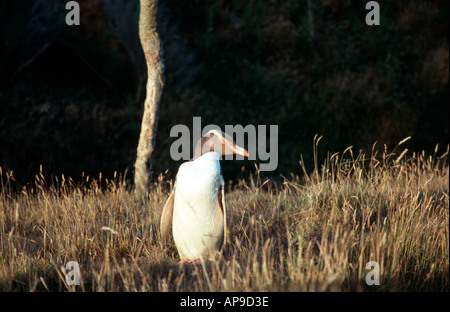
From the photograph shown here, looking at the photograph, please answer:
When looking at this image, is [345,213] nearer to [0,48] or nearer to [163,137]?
[163,137]

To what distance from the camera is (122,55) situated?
1467 cm

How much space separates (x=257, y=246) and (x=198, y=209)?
678 millimetres

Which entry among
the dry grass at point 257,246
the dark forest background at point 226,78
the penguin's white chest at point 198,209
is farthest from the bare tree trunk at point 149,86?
the dark forest background at point 226,78

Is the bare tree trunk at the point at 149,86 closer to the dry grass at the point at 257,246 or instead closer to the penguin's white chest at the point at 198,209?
the dry grass at the point at 257,246

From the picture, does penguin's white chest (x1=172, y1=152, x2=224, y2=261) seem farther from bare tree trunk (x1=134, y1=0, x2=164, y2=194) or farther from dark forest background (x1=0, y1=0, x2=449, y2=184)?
dark forest background (x1=0, y1=0, x2=449, y2=184)

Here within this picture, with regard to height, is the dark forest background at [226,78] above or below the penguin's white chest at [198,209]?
above

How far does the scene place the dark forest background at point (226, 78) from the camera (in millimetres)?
11406

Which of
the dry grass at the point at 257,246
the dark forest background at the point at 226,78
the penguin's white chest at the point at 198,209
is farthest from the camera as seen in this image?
the dark forest background at the point at 226,78

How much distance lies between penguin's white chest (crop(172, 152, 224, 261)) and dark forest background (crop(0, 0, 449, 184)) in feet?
22.5

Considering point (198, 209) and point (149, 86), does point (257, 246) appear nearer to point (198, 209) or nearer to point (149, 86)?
point (198, 209)

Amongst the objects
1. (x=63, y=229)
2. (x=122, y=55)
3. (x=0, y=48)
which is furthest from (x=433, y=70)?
(x=63, y=229)

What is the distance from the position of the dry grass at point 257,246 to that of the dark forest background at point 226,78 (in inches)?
216

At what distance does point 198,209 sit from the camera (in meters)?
3.91
